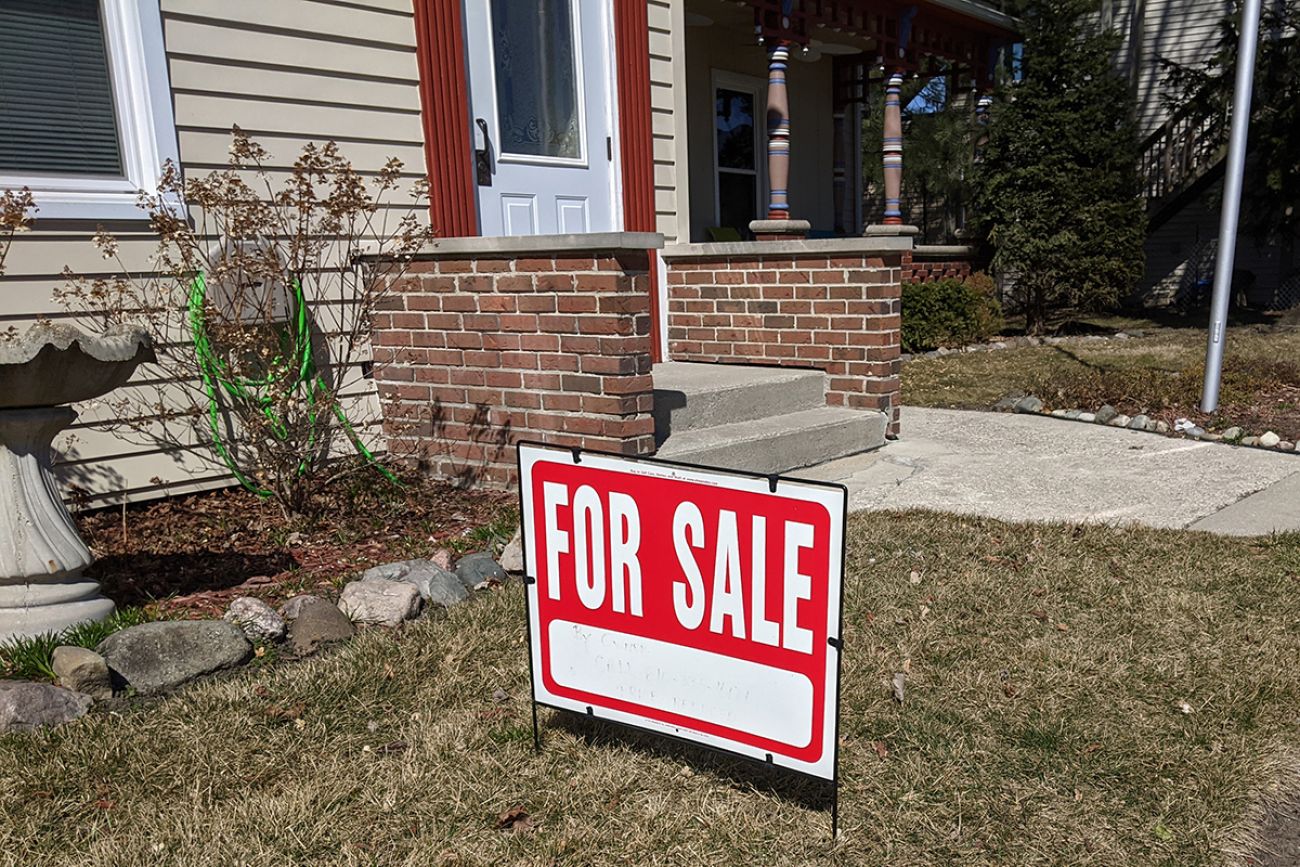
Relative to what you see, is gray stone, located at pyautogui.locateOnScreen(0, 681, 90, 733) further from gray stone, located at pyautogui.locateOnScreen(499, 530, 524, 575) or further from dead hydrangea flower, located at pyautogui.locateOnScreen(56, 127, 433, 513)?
dead hydrangea flower, located at pyautogui.locateOnScreen(56, 127, 433, 513)

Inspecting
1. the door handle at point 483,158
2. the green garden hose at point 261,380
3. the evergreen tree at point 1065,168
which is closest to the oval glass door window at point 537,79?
the door handle at point 483,158

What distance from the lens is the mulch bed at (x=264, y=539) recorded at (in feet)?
11.6

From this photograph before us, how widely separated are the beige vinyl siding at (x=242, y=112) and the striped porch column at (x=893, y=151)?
23.2ft

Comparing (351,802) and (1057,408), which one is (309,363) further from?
(1057,408)

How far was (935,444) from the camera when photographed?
19.5 ft

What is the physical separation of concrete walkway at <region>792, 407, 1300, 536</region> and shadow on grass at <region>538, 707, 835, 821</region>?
2.27 meters

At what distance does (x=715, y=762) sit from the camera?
245 cm

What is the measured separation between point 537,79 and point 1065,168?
7.97 m

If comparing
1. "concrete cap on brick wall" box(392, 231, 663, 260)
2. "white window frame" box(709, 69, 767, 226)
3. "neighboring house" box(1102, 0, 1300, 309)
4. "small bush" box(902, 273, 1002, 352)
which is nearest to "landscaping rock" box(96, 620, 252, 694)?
"concrete cap on brick wall" box(392, 231, 663, 260)

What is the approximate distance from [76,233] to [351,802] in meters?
3.16

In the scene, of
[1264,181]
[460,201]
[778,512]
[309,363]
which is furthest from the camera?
[1264,181]

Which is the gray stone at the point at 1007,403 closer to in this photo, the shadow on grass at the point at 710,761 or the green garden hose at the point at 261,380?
the green garden hose at the point at 261,380

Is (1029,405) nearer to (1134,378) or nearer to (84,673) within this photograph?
(1134,378)

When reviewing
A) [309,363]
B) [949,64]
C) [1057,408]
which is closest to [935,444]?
[1057,408]
